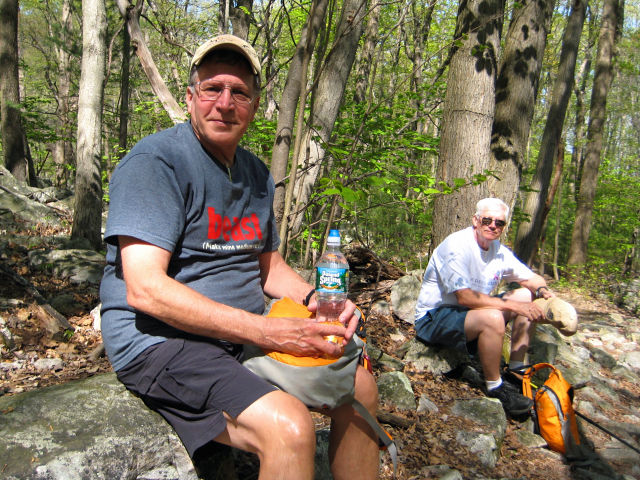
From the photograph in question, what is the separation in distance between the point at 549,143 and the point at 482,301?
584cm

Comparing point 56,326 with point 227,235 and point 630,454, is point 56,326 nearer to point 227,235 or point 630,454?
point 227,235

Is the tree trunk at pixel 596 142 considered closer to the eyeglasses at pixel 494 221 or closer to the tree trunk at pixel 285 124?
the eyeglasses at pixel 494 221

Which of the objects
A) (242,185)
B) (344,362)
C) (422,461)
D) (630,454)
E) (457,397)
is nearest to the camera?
(344,362)

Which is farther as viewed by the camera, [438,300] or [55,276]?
[55,276]

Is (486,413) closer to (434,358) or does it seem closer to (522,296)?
(434,358)

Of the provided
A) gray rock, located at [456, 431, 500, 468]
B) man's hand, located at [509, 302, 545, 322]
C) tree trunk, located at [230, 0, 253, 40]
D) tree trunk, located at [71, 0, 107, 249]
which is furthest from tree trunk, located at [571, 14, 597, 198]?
tree trunk, located at [71, 0, 107, 249]

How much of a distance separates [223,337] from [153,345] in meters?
0.30

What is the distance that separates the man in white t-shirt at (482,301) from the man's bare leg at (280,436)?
8.56 ft

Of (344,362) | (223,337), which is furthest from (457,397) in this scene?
(223,337)

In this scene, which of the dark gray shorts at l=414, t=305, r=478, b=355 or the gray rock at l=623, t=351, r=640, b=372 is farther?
the gray rock at l=623, t=351, r=640, b=372

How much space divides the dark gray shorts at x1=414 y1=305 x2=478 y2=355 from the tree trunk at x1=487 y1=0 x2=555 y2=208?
6.53 ft

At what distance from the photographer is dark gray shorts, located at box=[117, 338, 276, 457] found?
1637 mm

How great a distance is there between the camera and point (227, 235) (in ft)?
6.57

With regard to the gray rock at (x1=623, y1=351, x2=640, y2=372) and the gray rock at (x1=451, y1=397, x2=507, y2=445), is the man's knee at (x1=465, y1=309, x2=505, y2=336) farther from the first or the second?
the gray rock at (x1=623, y1=351, x2=640, y2=372)
